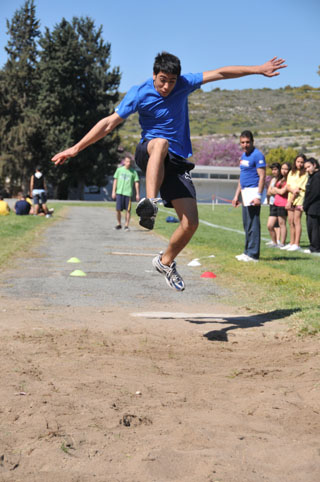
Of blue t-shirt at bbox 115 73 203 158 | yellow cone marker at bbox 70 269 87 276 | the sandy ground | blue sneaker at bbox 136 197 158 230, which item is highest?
blue t-shirt at bbox 115 73 203 158

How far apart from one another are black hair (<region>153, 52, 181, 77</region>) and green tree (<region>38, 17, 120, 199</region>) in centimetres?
5233

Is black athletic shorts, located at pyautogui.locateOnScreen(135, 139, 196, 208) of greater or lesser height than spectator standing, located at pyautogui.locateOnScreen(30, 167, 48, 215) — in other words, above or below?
above

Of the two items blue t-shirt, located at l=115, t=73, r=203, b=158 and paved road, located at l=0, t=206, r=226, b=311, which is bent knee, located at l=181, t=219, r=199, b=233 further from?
paved road, located at l=0, t=206, r=226, b=311

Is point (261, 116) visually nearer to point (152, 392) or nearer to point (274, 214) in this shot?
point (274, 214)

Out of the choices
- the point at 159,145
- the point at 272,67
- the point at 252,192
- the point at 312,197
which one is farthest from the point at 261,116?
the point at 159,145

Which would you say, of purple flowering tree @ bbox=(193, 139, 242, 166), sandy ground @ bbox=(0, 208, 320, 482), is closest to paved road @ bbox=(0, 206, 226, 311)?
sandy ground @ bbox=(0, 208, 320, 482)

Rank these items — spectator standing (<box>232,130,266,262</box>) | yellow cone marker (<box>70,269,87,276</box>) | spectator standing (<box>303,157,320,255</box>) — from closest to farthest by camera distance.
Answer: yellow cone marker (<box>70,269,87,276</box>) → spectator standing (<box>232,130,266,262</box>) → spectator standing (<box>303,157,320,255</box>)

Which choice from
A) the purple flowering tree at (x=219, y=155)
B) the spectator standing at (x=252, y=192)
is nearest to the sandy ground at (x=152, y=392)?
the spectator standing at (x=252, y=192)

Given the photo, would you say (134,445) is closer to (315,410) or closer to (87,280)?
(315,410)

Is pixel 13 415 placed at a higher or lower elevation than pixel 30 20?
lower

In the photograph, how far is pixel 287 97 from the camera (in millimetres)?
147250

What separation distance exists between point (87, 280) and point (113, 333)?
3265 millimetres

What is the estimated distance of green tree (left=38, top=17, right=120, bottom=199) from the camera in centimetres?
5803

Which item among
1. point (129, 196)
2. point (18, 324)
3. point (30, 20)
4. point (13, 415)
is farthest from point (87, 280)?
point (30, 20)
